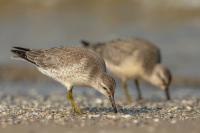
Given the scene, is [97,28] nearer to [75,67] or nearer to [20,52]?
[20,52]

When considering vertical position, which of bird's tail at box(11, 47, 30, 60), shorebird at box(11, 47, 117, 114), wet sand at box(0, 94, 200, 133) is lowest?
wet sand at box(0, 94, 200, 133)

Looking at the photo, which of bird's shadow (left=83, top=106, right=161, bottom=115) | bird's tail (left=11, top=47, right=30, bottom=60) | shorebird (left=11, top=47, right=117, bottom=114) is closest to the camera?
shorebird (left=11, top=47, right=117, bottom=114)

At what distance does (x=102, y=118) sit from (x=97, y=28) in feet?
45.7

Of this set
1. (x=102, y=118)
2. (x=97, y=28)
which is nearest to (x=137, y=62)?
(x=102, y=118)

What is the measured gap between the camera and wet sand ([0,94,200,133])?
9.71 metres

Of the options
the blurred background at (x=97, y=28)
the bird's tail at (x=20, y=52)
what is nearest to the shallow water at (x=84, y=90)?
the blurred background at (x=97, y=28)

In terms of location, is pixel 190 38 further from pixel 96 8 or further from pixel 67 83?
pixel 67 83

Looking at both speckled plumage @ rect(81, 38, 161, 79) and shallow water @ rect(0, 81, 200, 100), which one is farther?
shallow water @ rect(0, 81, 200, 100)

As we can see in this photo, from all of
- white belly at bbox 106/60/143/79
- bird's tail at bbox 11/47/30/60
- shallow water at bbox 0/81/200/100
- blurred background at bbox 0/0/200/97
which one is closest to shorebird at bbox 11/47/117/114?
bird's tail at bbox 11/47/30/60

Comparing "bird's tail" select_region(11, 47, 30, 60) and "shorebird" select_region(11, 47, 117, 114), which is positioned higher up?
"bird's tail" select_region(11, 47, 30, 60)

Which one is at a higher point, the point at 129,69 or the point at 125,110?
the point at 129,69

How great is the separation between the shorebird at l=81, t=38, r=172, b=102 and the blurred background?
5.29 feet

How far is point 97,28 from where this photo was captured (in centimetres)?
2441

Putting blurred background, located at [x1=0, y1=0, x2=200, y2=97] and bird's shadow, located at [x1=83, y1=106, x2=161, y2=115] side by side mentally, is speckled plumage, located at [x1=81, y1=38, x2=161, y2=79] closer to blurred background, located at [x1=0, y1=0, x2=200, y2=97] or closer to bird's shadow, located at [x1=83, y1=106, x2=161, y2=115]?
blurred background, located at [x1=0, y1=0, x2=200, y2=97]
